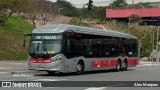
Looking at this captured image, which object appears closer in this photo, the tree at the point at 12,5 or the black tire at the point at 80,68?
the black tire at the point at 80,68

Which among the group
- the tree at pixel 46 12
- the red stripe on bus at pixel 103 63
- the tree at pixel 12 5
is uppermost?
the tree at pixel 12 5

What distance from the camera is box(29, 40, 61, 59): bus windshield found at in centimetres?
2869

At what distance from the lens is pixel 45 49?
28.9 metres

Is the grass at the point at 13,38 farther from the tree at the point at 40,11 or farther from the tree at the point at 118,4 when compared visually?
the tree at the point at 118,4

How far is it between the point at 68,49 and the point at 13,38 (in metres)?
28.8

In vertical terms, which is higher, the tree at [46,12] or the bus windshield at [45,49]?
the tree at [46,12]

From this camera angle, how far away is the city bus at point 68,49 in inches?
1129

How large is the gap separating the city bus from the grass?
58.0 ft

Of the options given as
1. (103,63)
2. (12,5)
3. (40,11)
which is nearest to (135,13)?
(40,11)

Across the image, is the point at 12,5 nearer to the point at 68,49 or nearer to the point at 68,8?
the point at 68,49

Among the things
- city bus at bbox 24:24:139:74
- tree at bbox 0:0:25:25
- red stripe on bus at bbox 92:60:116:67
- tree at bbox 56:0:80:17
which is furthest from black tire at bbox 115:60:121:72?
tree at bbox 56:0:80:17

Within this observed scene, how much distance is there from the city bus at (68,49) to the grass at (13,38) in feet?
58.0

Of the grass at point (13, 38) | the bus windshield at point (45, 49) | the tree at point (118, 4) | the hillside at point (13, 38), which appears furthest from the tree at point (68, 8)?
the bus windshield at point (45, 49)

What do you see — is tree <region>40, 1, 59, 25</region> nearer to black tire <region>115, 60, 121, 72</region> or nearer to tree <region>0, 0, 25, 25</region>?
tree <region>0, 0, 25, 25</region>
